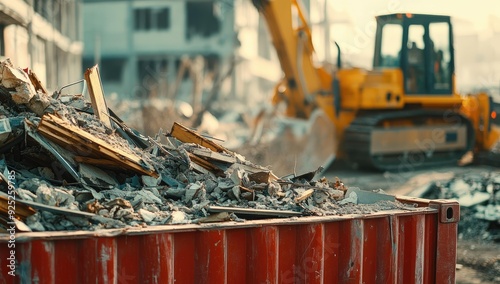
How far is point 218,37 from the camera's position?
39.4 meters

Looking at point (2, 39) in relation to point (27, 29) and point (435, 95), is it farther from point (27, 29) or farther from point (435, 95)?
point (435, 95)

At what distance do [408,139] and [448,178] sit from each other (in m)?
1.80

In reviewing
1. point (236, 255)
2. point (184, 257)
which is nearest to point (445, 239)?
point (236, 255)

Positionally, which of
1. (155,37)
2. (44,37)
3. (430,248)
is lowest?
(430,248)

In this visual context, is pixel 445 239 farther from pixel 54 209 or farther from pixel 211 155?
pixel 54 209

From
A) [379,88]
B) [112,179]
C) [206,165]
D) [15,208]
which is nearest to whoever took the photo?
[15,208]

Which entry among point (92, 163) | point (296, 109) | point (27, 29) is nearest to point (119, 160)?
point (92, 163)

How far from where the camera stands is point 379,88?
14.6 metres

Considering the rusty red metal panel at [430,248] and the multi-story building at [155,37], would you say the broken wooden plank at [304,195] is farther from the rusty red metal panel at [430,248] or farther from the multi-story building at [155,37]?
the multi-story building at [155,37]

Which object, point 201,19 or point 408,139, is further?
point 201,19

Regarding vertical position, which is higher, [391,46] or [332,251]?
[391,46]

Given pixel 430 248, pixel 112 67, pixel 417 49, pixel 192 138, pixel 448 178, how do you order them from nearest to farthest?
pixel 430 248 → pixel 192 138 → pixel 448 178 → pixel 417 49 → pixel 112 67

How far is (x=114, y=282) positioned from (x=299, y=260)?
1.14 metres

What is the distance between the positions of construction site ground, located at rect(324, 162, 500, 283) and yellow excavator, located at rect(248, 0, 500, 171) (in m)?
0.41
